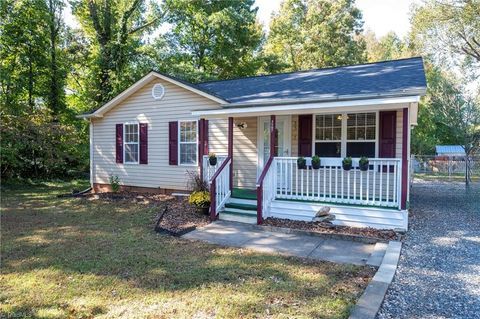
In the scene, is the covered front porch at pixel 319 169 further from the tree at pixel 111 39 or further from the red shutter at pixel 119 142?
the tree at pixel 111 39

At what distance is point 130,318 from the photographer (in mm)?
3143

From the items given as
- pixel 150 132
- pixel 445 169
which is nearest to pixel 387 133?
pixel 150 132

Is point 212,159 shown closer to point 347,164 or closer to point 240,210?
point 240,210

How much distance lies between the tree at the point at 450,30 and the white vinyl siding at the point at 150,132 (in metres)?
18.1

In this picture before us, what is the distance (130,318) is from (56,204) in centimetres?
783

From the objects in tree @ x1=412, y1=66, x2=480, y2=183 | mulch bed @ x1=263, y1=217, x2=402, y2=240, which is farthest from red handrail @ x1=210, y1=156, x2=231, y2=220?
tree @ x1=412, y1=66, x2=480, y2=183

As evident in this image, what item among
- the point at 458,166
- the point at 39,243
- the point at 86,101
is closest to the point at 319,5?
the point at 458,166

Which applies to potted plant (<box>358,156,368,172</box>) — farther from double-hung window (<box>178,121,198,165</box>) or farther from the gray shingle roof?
double-hung window (<box>178,121,198,165</box>)

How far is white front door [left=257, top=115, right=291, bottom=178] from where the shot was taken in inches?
350

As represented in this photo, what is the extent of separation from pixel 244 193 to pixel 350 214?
9.28 feet

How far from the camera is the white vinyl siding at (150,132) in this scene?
10.1 m

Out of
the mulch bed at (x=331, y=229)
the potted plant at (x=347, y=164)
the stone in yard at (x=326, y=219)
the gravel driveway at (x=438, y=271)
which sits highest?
the potted plant at (x=347, y=164)

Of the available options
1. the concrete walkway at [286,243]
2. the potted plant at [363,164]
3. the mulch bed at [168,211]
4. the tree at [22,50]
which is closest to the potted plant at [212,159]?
the mulch bed at [168,211]

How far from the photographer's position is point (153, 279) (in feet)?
13.4
